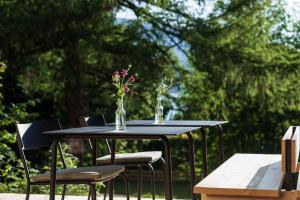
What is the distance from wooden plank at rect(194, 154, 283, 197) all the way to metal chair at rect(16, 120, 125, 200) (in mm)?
757

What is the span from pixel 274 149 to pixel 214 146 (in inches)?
65.8

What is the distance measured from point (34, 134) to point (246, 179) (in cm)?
160

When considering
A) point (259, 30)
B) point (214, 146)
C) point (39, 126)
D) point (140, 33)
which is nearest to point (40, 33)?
point (140, 33)

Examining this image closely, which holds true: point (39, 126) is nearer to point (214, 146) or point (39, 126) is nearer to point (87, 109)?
point (87, 109)

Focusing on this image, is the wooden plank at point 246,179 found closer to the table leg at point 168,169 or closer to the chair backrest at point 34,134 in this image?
the table leg at point 168,169

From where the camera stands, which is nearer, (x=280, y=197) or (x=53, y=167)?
(x=280, y=197)

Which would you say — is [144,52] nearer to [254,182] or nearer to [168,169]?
[168,169]

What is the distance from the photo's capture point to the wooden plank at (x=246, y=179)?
2150 mm

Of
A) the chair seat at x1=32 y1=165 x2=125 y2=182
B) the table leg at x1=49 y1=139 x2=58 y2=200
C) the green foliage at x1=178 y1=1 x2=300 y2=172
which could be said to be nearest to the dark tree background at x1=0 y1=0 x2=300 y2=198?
the green foliage at x1=178 y1=1 x2=300 y2=172

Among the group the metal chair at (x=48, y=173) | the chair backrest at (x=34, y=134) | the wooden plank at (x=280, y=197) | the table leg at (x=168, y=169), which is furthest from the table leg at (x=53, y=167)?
the wooden plank at (x=280, y=197)

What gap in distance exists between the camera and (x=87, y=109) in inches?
448

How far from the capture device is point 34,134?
3580mm

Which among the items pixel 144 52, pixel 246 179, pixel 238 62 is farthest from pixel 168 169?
pixel 238 62

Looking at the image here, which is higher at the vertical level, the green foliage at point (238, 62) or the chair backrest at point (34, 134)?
the green foliage at point (238, 62)
